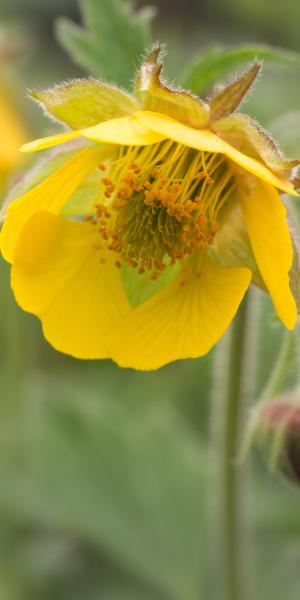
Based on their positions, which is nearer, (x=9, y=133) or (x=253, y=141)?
(x=253, y=141)

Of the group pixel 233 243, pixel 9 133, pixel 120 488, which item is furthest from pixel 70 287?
pixel 120 488

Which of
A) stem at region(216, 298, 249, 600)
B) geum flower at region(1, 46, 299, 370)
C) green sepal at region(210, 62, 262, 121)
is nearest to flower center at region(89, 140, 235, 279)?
geum flower at region(1, 46, 299, 370)

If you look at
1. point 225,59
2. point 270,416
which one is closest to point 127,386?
point 270,416

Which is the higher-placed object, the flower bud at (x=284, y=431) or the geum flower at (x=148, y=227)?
the geum flower at (x=148, y=227)

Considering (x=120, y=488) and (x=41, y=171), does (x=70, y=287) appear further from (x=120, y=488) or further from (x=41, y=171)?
(x=120, y=488)

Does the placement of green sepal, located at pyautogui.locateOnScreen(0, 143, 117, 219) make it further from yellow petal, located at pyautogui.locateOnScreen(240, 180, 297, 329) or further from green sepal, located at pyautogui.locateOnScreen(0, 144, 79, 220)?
yellow petal, located at pyautogui.locateOnScreen(240, 180, 297, 329)

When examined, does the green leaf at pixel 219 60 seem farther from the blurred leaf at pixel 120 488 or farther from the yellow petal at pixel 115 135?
the blurred leaf at pixel 120 488

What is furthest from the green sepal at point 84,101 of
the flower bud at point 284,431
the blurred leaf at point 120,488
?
the blurred leaf at point 120,488
